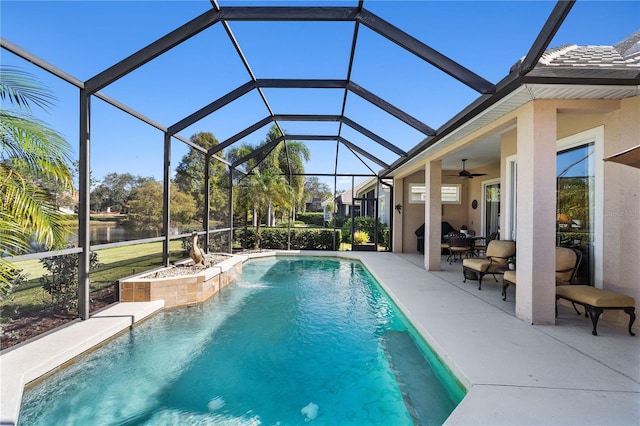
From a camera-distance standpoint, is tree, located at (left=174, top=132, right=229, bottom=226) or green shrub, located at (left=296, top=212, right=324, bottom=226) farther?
green shrub, located at (left=296, top=212, right=324, bottom=226)

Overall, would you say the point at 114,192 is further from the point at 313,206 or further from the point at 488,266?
the point at 313,206

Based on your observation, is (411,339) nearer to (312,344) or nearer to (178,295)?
(312,344)

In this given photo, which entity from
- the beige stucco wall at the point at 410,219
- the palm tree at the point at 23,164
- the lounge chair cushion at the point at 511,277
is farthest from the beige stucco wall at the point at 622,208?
the beige stucco wall at the point at 410,219

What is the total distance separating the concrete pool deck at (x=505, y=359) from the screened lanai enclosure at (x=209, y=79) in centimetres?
106

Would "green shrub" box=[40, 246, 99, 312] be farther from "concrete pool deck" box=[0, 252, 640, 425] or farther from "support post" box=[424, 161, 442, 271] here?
"support post" box=[424, 161, 442, 271]

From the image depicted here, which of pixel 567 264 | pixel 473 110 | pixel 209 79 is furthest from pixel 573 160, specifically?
pixel 209 79

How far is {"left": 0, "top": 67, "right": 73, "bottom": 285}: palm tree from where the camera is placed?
9.34ft

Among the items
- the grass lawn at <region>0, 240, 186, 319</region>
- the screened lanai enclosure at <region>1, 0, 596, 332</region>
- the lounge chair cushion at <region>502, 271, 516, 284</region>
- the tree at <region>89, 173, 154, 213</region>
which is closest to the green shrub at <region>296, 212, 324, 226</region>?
the screened lanai enclosure at <region>1, 0, 596, 332</region>

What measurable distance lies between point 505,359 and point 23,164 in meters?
5.34

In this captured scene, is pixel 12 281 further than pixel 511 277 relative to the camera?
No

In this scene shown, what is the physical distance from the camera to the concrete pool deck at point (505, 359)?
251cm

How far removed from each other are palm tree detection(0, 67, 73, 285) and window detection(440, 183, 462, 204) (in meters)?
12.7

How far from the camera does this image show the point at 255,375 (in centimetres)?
370

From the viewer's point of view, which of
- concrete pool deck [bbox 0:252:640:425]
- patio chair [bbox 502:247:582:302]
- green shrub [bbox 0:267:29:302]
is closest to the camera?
concrete pool deck [bbox 0:252:640:425]
